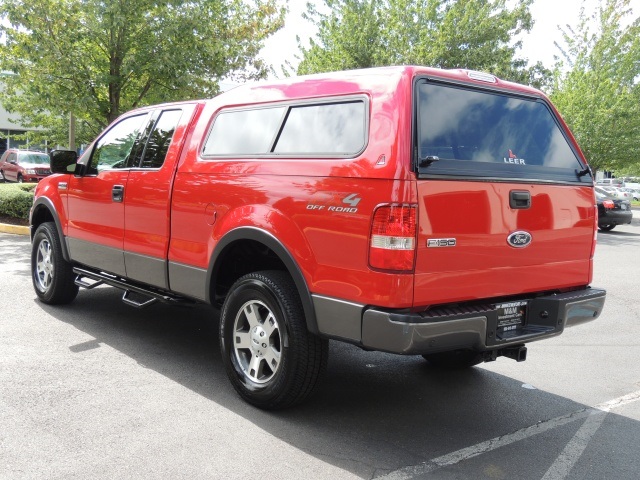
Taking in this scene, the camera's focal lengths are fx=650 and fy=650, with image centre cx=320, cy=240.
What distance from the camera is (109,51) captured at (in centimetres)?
1296

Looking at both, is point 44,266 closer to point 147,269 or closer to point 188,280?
point 147,269

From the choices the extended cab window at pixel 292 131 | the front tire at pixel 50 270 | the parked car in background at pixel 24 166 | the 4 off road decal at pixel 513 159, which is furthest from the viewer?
the parked car in background at pixel 24 166

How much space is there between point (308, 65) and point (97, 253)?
16.0 meters

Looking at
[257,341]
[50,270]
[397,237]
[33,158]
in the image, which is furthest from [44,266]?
[33,158]

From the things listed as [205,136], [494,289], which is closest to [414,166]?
[494,289]

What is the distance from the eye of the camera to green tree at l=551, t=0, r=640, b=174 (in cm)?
2684

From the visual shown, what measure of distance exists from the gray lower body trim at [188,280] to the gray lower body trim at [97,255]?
2.60ft

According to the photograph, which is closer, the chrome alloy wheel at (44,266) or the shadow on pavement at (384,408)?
the shadow on pavement at (384,408)

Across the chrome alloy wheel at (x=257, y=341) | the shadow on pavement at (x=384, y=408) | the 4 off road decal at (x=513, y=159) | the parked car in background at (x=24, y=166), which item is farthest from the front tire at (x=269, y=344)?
the parked car in background at (x=24, y=166)

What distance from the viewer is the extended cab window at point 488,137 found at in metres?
3.63

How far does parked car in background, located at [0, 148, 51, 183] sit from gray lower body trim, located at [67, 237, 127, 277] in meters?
22.4

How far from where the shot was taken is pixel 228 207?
4355 millimetres

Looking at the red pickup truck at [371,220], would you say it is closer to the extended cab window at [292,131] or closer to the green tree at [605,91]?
the extended cab window at [292,131]

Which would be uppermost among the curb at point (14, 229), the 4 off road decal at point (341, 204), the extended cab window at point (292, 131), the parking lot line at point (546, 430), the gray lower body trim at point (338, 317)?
the extended cab window at point (292, 131)
